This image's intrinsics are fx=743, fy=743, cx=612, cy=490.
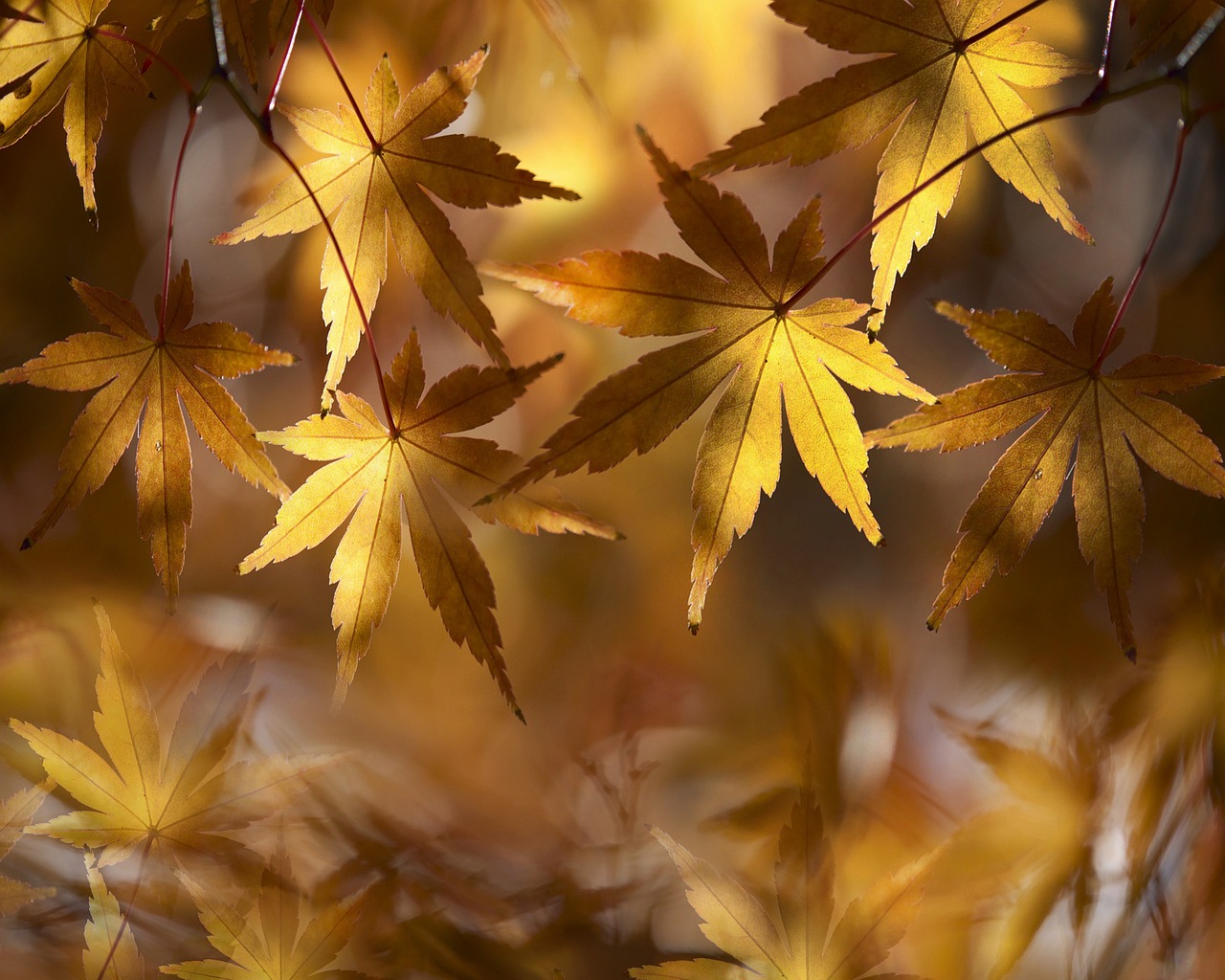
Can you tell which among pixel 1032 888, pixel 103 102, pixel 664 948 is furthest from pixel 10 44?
pixel 1032 888

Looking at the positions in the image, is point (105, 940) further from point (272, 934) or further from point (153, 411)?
point (153, 411)

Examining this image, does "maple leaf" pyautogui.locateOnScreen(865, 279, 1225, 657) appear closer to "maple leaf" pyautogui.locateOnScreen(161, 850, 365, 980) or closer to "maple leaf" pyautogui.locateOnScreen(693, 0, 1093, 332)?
"maple leaf" pyautogui.locateOnScreen(693, 0, 1093, 332)

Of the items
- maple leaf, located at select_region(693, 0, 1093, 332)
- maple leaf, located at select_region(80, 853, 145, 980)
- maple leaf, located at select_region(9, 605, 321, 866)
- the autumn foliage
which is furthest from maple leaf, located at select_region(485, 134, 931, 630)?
maple leaf, located at select_region(80, 853, 145, 980)

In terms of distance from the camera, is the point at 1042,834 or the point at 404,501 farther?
the point at 1042,834

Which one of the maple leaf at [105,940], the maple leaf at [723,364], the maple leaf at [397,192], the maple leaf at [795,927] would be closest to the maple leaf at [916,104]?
the maple leaf at [723,364]

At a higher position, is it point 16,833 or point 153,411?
point 153,411

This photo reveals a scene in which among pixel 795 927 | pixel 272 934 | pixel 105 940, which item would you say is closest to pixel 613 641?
pixel 795 927

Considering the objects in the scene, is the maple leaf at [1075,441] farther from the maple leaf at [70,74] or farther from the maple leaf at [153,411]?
the maple leaf at [70,74]
